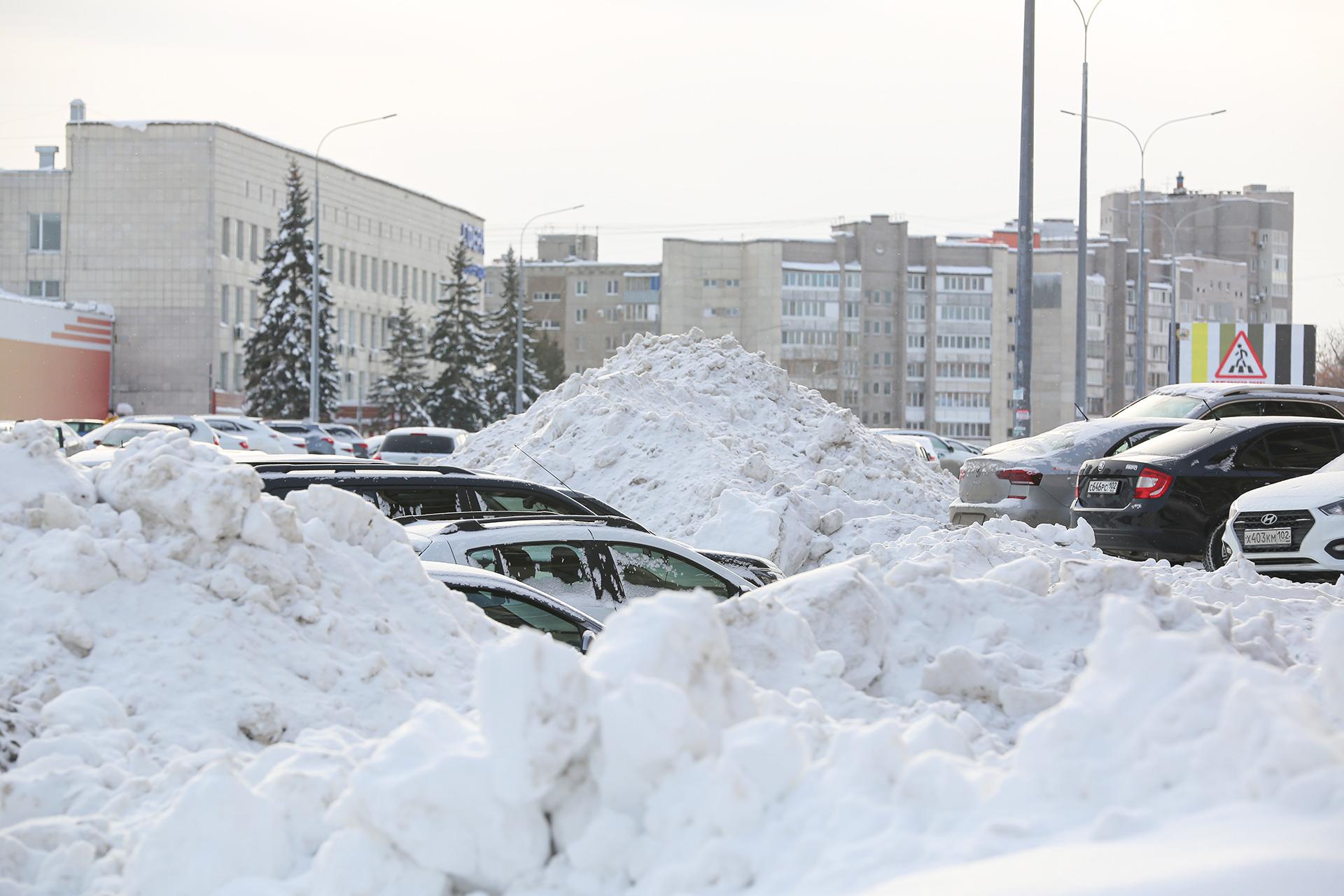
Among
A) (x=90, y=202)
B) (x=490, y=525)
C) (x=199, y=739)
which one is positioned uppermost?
(x=90, y=202)

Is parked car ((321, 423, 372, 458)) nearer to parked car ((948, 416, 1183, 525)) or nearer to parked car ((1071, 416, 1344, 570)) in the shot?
parked car ((948, 416, 1183, 525))

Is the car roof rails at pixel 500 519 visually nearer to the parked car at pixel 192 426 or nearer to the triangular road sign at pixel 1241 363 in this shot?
the parked car at pixel 192 426

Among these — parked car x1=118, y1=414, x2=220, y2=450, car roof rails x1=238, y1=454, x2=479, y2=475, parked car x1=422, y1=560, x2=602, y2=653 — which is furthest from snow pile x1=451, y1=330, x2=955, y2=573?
parked car x1=118, y1=414, x2=220, y2=450

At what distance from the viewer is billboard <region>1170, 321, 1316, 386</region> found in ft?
96.4

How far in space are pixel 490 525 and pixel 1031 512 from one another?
28.7ft

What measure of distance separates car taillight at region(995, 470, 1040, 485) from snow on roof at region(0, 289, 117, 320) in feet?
162

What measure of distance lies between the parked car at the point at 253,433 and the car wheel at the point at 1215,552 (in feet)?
90.9

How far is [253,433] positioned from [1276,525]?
30572mm

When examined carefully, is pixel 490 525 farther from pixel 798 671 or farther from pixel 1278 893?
pixel 1278 893

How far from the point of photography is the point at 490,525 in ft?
25.7

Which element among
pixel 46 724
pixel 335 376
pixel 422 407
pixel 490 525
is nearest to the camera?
pixel 46 724

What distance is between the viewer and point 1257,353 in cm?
2959

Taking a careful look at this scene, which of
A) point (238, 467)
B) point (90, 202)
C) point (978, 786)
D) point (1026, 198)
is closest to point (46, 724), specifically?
point (238, 467)

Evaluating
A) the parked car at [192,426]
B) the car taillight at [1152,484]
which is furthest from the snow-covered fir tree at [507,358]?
the car taillight at [1152,484]
